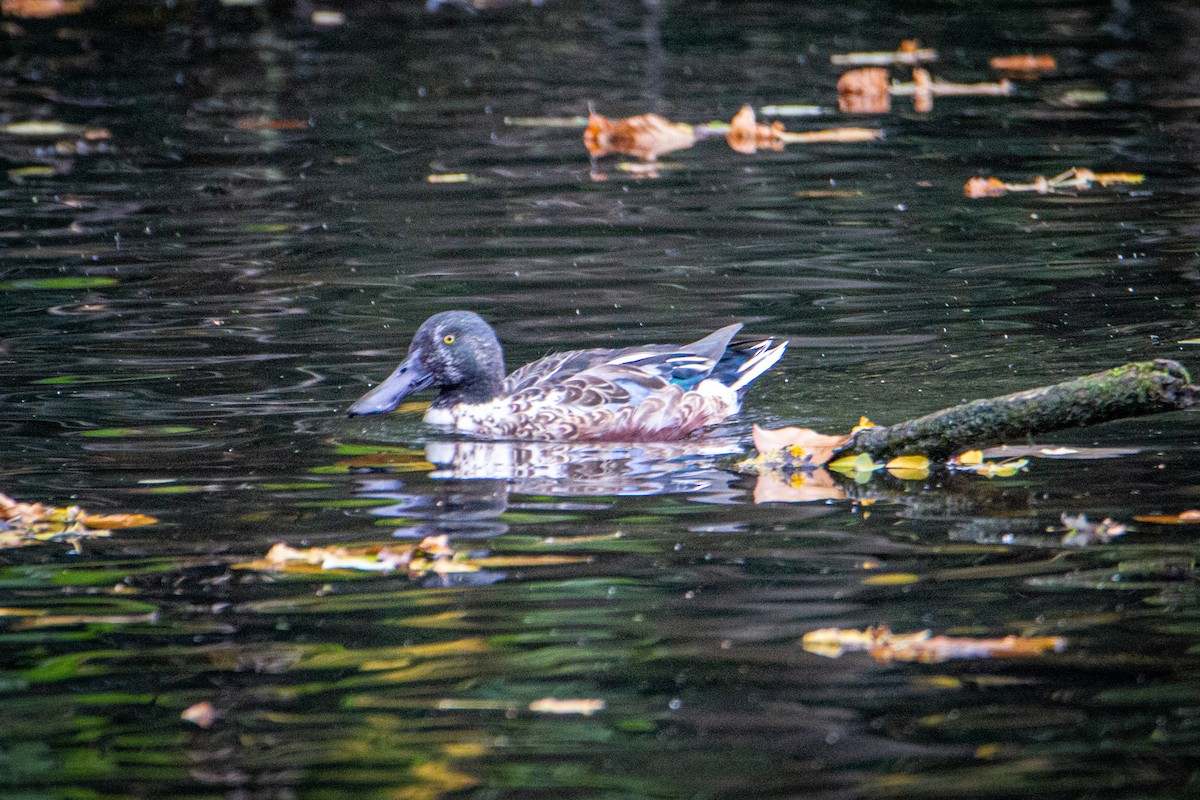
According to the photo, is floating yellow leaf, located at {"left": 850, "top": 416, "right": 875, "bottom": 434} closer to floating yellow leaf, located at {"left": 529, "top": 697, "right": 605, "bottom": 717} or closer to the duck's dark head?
the duck's dark head

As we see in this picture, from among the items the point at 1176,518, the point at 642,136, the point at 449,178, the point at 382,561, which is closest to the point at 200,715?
the point at 382,561

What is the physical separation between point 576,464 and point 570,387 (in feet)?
2.13

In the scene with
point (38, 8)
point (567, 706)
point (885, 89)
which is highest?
point (38, 8)

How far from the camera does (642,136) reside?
16.9m

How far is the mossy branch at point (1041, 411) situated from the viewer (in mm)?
6488

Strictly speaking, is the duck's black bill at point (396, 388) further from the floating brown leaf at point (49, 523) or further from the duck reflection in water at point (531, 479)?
the floating brown leaf at point (49, 523)

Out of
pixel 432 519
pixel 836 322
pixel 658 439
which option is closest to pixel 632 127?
pixel 836 322

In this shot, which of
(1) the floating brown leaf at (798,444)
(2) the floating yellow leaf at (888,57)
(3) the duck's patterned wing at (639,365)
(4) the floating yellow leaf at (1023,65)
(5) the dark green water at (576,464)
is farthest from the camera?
(2) the floating yellow leaf at (888,57)

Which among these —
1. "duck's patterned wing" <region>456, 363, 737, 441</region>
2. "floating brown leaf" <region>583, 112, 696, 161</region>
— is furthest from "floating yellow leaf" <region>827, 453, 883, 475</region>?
"floating brown leaf" <region>583, 112, 696, 161</region>

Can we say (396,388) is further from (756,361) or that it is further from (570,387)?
(756,361)

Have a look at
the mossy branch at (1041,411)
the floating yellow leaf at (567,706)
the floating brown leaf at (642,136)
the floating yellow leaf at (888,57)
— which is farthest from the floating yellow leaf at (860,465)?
the floating yellow leaf at (888,57)

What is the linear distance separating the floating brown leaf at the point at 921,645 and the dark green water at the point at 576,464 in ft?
0.20

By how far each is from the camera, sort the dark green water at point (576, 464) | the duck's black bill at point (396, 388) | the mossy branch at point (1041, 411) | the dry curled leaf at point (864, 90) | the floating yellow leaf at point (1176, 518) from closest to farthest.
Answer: the dark green water at point (576, 464)
the mossy branch at point (1041, 411)
the floating yellow leaf at point (1176, 518)
the duck's black bill at point (396, 388)
the dry curled leaf at point (864, 90)

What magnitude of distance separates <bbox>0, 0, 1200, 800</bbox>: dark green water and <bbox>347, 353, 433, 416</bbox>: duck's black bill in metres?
0.17
